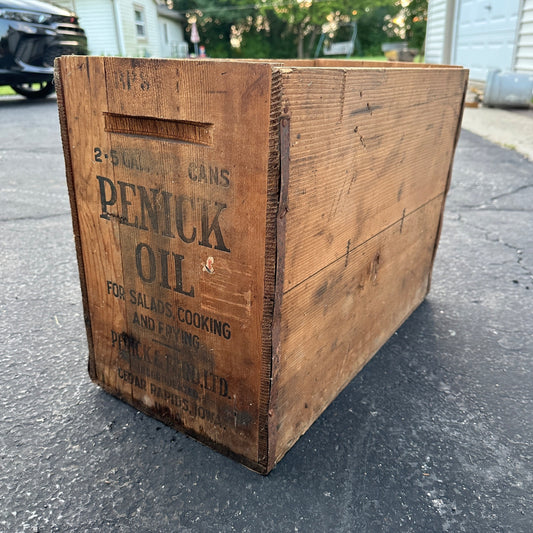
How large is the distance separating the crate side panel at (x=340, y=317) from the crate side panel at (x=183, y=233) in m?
0.10

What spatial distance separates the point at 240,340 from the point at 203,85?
24.6 inches

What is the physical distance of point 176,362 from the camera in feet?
4.75

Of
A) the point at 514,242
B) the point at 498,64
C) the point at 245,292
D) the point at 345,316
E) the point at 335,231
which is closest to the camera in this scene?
the point at 245,292

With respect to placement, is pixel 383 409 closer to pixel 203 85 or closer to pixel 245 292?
pixel 245 292

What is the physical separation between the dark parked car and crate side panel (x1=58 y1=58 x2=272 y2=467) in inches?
272

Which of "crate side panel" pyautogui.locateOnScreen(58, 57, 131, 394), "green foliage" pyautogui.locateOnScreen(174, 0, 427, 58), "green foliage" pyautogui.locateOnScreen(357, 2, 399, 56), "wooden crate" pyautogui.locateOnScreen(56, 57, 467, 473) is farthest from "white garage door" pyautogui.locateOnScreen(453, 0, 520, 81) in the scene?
"green foliage" pyautogui.locateOnScreen(357, 2, 399, 56)

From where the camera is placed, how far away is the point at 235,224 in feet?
3.77

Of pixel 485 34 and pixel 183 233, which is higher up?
pixel 485 34

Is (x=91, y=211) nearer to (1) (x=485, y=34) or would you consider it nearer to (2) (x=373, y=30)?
(1) (x=485, y=34)

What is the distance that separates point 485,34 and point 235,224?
11.1m

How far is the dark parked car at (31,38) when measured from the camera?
23.1ft

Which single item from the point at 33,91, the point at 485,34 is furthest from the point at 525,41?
the point at 33,91

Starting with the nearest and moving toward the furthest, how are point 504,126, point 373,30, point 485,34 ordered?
point 504,126, point 485,34, point 373,30

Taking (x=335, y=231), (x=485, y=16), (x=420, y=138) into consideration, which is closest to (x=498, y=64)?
(x=485, y=16)
